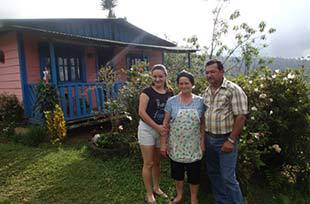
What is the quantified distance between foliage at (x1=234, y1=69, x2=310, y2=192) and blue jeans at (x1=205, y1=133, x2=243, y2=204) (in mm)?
759

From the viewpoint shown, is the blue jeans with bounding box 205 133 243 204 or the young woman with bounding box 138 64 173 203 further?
the young woman with bounding box 138 64 173 203

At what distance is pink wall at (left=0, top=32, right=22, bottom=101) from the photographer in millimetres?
7597

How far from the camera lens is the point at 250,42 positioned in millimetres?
15234

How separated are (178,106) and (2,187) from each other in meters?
3.19

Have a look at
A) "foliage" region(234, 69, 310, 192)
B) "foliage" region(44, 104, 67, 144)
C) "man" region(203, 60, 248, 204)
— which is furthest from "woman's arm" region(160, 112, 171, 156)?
"foliage" region(44, 104, 67, 144)

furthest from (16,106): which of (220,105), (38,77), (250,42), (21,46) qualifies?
(250,42)

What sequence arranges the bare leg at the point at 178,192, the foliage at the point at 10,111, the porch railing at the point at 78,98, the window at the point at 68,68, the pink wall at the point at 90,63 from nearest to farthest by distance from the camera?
the bare leg at the point at 178,192
the porch railing at the point at 78,98
the foliage at the point at 10,111
the window at the point at 68,68
the pink wall at the point at 90,63

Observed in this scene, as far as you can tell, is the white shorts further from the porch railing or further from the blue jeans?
the porch railing

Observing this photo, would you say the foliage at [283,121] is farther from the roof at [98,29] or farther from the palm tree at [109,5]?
the palm tree at [109,5]

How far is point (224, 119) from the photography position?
2678 millimetres

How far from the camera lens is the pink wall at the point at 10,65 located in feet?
24.9

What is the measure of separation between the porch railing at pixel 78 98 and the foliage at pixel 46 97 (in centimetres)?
23

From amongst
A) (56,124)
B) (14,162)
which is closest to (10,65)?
(56,124)

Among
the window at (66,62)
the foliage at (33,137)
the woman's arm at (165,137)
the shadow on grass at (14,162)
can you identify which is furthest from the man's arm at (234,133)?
the window at (66,62)
